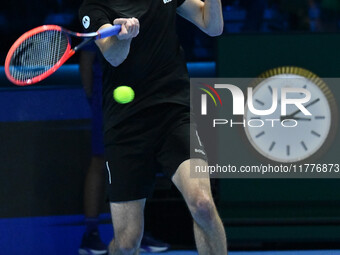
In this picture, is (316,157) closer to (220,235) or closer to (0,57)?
(220,235)

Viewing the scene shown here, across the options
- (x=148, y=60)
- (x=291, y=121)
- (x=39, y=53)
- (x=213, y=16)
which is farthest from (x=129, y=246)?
(x=291, y=121)

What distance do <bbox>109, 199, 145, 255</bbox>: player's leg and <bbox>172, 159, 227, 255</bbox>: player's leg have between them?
1.00 feet

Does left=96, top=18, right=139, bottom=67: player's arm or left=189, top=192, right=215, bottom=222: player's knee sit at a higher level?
left=96, top=18, right=139, bottom=67: player's arm

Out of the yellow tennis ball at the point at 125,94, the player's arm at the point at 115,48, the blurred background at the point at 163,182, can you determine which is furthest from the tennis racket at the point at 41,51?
the blurred background at the point at 163,182

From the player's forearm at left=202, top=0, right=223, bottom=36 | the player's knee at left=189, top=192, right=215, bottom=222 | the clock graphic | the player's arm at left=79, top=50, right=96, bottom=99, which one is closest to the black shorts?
the player's knee at left=189, top=192, right=215, bottom=222

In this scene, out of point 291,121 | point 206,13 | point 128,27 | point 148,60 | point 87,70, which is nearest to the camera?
point 128,27

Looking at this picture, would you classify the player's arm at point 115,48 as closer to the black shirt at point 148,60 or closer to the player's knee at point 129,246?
the black shirt at point 148,60

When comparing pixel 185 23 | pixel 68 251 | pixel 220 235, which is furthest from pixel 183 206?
→ pixel 220 235

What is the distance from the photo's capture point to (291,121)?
5723mm

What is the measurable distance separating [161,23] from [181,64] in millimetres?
220

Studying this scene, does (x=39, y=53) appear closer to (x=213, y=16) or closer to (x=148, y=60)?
(x=148, y=60)

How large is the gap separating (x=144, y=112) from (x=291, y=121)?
1527 millimetres

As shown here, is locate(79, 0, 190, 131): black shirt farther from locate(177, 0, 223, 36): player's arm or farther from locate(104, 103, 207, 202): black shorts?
locate(177, 0, 223, 36): player's arm

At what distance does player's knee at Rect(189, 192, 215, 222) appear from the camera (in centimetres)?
417
